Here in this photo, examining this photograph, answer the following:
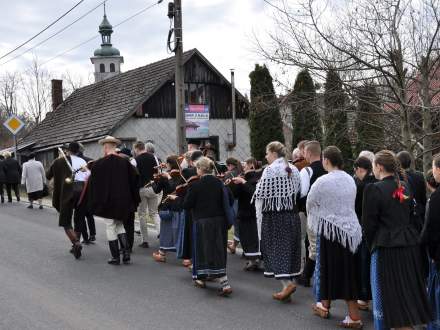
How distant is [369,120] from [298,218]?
12.8ft

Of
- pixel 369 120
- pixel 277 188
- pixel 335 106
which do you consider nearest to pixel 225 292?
pixel 277 188

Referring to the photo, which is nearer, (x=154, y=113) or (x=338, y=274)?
(x=338, y=274)

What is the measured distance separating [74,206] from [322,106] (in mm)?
4696

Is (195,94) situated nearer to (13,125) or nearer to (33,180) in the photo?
(13,125)

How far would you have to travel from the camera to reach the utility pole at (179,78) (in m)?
13.3

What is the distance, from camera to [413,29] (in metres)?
8.54

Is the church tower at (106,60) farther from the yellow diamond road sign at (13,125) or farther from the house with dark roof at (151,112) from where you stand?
the yellow diamond road sign at (13,125)

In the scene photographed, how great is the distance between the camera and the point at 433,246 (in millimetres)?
4844

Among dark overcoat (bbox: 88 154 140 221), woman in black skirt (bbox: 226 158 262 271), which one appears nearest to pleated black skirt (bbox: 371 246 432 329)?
woman in black skirt (bbox: 226 158 262 271)

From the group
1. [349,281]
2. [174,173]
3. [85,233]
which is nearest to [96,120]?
[85,233]

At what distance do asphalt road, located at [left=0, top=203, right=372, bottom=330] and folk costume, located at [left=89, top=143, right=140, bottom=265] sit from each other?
0.39m

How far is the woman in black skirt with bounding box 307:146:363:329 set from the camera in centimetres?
567

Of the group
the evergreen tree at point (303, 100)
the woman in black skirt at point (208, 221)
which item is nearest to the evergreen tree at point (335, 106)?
the evergreen tree at point (303, 100)

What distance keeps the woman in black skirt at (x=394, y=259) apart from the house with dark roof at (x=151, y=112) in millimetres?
20034
